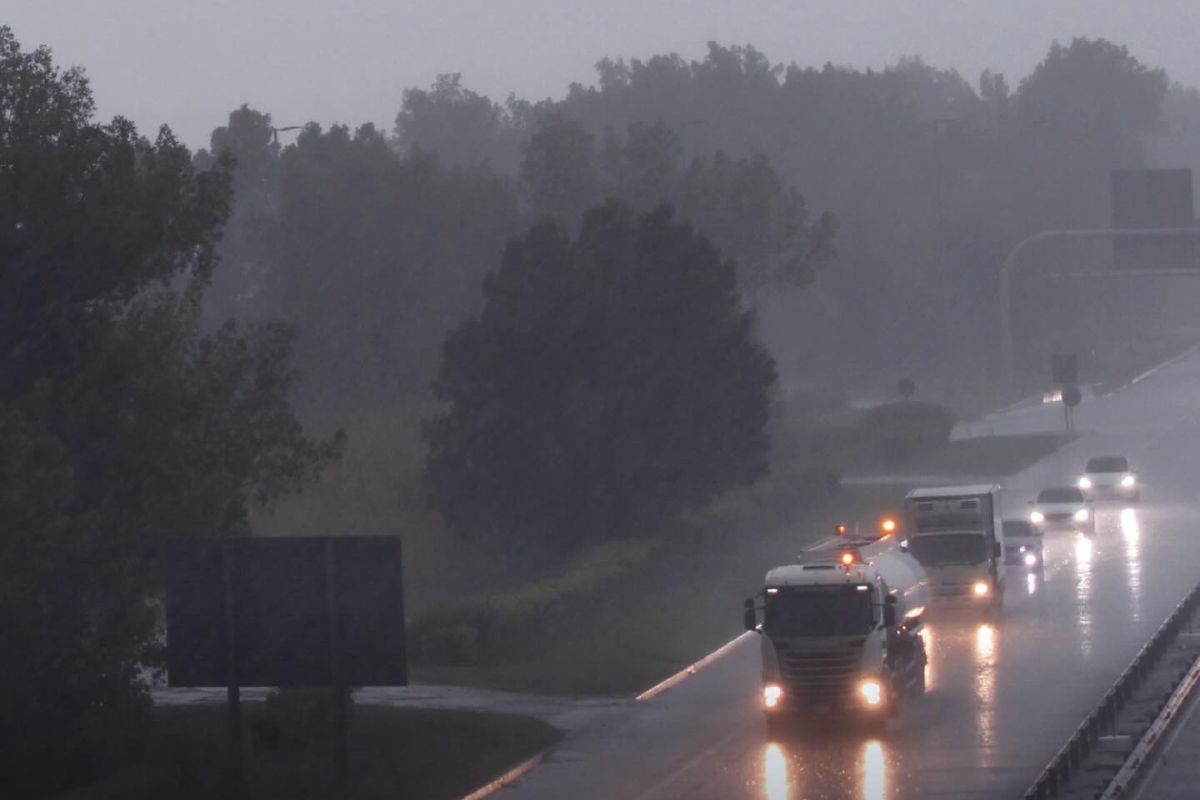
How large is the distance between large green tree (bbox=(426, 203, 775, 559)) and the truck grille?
16.3 metres

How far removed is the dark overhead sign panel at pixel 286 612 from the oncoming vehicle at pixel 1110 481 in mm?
37220

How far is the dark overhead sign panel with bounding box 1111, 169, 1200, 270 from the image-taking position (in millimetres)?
60188

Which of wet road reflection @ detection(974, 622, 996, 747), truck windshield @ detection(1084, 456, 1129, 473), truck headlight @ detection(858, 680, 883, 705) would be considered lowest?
wet road reflection @ detection(974, 622, 996, 747)

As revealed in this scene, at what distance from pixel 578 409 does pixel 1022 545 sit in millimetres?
9421

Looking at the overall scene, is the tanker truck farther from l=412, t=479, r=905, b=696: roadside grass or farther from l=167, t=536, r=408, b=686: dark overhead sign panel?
l=167, t=536, r=408, b=686: dark overhead sign panel

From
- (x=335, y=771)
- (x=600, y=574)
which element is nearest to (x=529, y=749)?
(x=335, y=771)

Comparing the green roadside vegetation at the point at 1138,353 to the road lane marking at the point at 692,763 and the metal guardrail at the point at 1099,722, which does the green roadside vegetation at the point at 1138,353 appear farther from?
the road lane marking at the point at 692,763

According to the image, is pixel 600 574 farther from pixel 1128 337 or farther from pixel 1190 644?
pixel 1128 337

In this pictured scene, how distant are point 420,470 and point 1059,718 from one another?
84.1 ft

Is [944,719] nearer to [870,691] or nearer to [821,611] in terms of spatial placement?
[870,691]

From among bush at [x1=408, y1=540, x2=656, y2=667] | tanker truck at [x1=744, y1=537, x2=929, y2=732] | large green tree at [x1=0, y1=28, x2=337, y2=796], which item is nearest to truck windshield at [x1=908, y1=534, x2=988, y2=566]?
bush at [x1=408, y1=540, x2=656, y2=667]

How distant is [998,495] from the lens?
1406 inches

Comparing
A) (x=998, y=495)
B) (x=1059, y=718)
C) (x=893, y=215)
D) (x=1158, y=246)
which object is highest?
(x=893, y=215)

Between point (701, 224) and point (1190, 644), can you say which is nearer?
point (1190, 644)
